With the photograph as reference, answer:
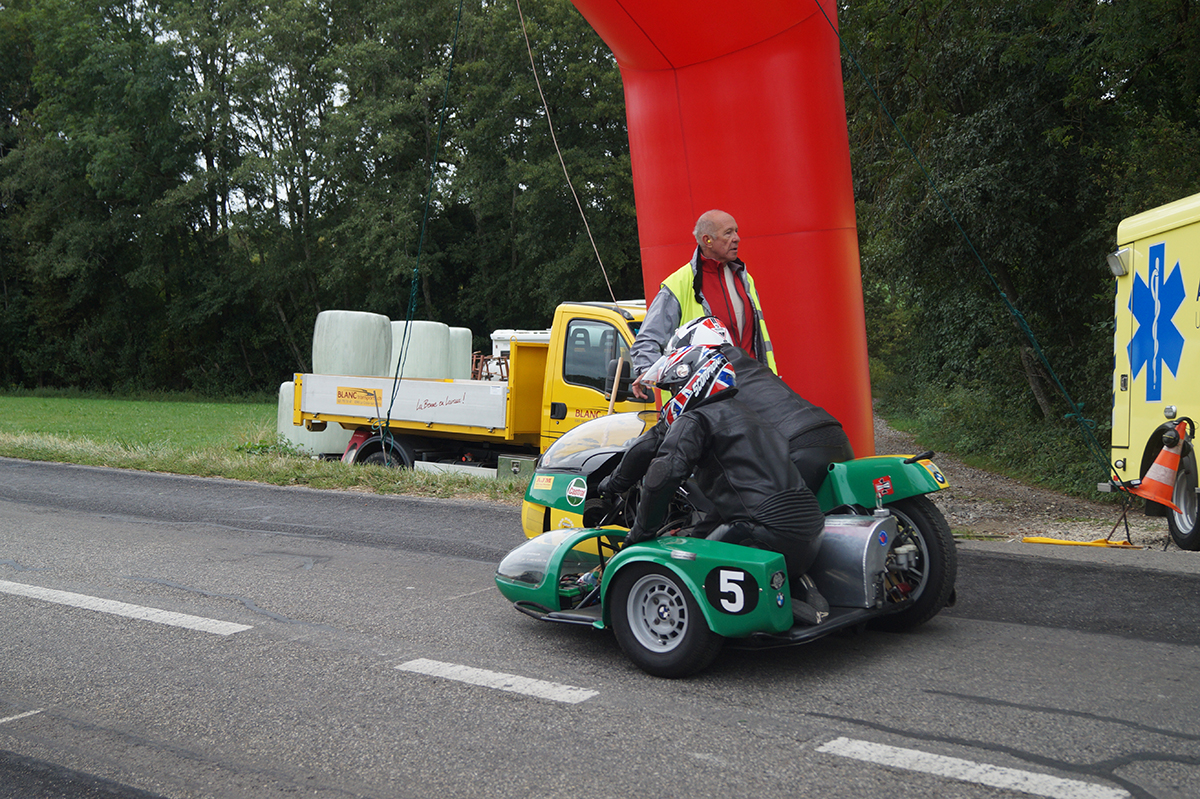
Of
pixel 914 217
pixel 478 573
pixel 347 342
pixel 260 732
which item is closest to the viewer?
pixel 260 732

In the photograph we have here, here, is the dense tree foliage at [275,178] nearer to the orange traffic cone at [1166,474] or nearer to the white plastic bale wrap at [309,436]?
the white plastic bale wrap at [309,436]

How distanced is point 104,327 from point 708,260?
175ft

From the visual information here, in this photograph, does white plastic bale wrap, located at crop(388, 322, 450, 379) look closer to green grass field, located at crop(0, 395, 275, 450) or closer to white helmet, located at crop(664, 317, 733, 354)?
green grass field, located at crop(0, 395, 275, 450)

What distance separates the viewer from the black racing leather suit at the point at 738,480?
14.5 ft

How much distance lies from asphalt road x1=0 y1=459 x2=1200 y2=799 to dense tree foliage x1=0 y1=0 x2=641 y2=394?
30144 mm

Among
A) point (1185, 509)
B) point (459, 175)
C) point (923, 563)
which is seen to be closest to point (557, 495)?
point (923, 563)

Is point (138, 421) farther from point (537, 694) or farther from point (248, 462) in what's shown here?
point (537, 694)

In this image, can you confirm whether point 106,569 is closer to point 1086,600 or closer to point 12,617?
point 12,617

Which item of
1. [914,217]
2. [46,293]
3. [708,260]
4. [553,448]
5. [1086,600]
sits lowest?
[1086,600]

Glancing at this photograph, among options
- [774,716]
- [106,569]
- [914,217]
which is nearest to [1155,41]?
[914,217]

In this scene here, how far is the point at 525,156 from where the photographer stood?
129ft

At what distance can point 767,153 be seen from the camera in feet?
25.2

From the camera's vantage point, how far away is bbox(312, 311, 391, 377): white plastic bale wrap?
1438cm

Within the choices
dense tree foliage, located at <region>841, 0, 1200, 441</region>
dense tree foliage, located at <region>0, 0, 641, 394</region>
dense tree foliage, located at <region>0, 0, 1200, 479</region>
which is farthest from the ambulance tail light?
dense tree foliage, located at <region>0, 0, 641, 394</region>
